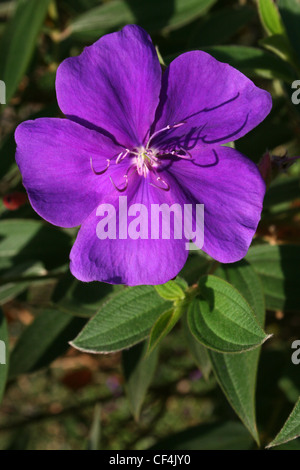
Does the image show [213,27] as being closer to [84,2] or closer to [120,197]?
[84,2]

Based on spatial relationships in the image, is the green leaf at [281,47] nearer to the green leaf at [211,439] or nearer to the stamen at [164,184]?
the stamen at [164,184]

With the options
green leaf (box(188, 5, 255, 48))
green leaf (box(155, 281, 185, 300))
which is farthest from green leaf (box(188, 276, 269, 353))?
green leaf (box(188, 5, 255, 48))

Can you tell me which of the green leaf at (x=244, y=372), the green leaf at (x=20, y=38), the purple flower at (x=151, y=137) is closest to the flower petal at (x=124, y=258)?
the purple flower at (x=151, y=137)

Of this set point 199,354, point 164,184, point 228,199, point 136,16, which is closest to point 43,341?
point 199,354

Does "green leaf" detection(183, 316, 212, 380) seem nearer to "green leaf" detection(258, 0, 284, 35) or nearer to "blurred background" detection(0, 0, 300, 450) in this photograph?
"blurred background" detection(0, 0, 300, 450)

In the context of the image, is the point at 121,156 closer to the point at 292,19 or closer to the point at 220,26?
the point at 292,19

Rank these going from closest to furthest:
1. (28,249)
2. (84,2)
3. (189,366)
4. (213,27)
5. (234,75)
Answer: (234,75) → (28,249) → (213,27) → (84,2) → (189,366)

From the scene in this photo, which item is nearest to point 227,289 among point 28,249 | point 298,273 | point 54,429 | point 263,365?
point 298,273
